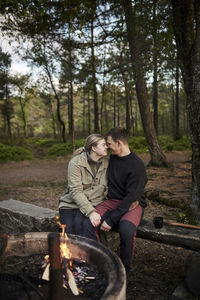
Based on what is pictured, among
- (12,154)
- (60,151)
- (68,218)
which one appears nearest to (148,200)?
(68,218)

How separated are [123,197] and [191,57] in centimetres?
259

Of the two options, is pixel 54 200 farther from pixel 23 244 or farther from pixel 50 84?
pixel 50 84

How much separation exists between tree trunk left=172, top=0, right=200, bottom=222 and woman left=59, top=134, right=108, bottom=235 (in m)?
1.82

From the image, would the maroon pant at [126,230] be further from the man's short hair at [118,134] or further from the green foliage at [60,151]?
the green foliage at [60,151]

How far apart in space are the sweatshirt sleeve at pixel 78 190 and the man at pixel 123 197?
6.1 inches

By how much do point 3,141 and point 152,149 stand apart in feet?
39.4

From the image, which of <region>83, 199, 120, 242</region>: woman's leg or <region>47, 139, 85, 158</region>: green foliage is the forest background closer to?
<region>47, 139, 85, 158</region>: green foliage

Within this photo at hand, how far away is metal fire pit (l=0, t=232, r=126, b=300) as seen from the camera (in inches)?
68.2

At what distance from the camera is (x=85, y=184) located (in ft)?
10.0

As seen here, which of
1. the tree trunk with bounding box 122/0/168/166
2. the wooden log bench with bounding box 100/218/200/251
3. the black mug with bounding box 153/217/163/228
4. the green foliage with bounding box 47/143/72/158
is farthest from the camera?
the green foliage with bounding box 47/143/72/158

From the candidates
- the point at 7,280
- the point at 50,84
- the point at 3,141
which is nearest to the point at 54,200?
the point at 7,280

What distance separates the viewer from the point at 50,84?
18.9 metres

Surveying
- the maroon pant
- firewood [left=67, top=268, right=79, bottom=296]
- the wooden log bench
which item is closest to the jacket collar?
the maroon pant

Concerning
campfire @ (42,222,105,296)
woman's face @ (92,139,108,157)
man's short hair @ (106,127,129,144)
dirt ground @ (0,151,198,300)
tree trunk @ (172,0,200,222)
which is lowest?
dirt ground @ (0,151,198,300)
